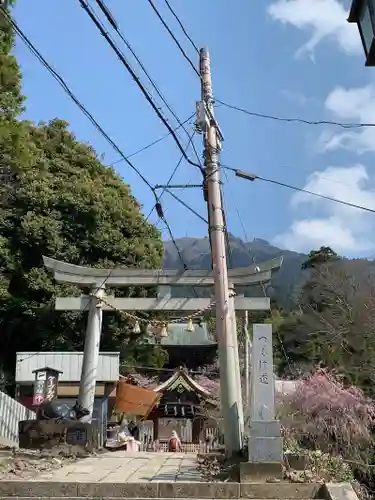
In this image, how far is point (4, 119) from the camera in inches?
446

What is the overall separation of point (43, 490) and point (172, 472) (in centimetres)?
259

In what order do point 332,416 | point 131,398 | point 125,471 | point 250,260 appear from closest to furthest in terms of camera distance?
1. point 125,471
2. point 332,416
3. point 131,398
4. point 250,260

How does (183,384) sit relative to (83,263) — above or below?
below

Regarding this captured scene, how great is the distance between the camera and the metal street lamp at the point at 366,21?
3.94 meters

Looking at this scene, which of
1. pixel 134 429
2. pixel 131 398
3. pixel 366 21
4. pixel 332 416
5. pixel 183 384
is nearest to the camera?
pixel 366 21

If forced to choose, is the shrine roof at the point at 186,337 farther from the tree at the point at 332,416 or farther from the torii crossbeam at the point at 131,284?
the torii crossbeam at the point at 131,284

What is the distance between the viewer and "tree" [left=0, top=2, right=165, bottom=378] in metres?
24.7

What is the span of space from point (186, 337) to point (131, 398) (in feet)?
52.3

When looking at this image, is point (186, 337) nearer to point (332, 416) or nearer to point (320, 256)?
point (320, 256)

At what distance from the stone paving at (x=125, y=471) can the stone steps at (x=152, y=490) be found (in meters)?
0.25

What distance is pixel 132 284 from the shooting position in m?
16.4

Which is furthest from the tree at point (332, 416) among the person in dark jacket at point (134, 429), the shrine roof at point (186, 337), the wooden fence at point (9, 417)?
the shrine roof at point (186, 337)

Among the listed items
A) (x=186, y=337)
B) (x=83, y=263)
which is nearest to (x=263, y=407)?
(x=83, y=263)

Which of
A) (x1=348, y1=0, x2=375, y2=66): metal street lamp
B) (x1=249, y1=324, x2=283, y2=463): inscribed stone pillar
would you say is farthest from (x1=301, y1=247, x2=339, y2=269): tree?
(x1=348, y1=0, x2=375, y2=66): metal street lamp
